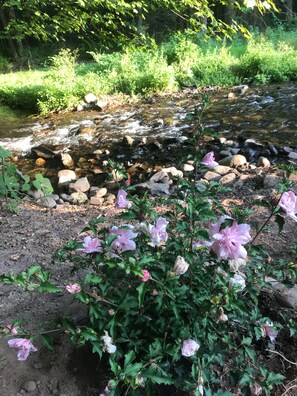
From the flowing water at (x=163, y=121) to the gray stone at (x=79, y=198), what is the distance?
2.27 metres

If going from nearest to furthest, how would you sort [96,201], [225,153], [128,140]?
[96,201], [225,153], [128,140]

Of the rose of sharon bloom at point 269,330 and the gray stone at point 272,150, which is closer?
the rose of sharon bloom at point 269,330

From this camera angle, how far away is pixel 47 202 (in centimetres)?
435

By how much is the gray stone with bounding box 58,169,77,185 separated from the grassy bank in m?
4.57

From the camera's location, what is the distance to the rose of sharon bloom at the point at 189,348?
137 centimetres

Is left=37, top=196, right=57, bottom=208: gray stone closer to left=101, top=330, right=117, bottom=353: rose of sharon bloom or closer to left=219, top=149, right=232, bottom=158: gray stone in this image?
left=219, top=149, right=232, bottom=158: gray stone

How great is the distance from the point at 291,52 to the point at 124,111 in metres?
→ 5.82

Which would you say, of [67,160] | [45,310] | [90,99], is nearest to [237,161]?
[67,160]

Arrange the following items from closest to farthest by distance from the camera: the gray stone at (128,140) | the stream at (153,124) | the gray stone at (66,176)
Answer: the gray stone at (66,176) < the stream at (153,124) < the gray stone at (128,140)

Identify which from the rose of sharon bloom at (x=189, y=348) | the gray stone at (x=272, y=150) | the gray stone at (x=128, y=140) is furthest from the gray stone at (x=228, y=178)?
the rose of sharon bloom at (x=189, y=348)

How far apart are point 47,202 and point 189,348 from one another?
3.28 meters

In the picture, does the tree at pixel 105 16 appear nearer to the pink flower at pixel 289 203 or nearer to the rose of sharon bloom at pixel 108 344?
the pink flower at pixel 289 203

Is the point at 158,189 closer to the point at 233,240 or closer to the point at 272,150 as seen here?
the point at 272,150

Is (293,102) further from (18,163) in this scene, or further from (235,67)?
(18,163)
